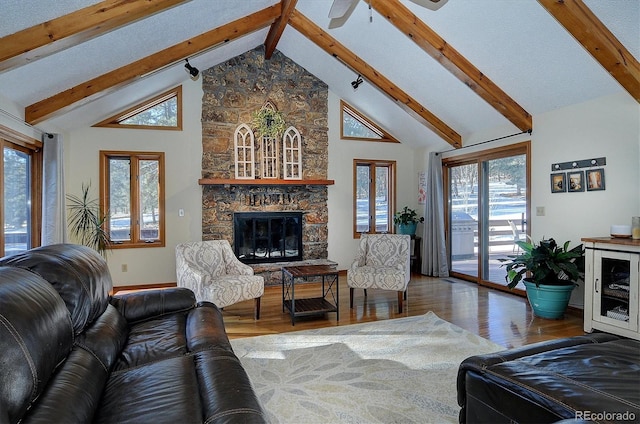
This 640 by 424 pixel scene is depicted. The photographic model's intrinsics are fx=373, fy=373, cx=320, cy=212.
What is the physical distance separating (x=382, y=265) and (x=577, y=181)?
2.47 m

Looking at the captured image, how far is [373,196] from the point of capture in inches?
275

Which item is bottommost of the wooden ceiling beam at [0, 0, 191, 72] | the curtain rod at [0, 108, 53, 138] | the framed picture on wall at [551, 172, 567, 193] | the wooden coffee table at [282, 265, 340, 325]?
the wooden coffee table at [282, 265, 340, 325]

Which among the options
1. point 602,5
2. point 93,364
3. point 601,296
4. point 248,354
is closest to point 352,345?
point 248,354

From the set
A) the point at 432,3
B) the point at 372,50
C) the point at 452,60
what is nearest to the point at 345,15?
the point at 432,3

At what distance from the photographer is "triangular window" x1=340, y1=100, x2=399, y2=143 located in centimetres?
674

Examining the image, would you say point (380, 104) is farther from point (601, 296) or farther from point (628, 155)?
point (601, 296)

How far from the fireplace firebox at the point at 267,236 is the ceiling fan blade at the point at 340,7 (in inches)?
144

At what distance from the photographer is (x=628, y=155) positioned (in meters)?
3.79

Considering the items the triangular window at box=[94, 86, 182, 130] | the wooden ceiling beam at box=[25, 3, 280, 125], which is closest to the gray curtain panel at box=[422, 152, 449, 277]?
the wooden ceiling beam at box=[25, 3, 280, 125]

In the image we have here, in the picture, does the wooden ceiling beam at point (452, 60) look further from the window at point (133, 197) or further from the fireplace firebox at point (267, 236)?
the window at point (133, 197)

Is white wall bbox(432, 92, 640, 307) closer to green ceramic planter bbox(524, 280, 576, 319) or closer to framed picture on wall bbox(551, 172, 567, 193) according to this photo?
framed picture on wall bbox(551, 172, 567, 193)

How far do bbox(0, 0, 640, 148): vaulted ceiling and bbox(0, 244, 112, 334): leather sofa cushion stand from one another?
5.59 feet

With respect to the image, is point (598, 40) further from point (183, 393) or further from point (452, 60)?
point (183, 393)
